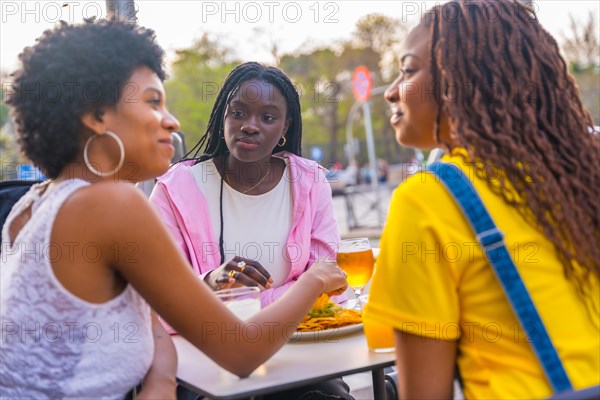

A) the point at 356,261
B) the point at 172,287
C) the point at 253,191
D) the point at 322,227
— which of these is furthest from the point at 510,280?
the point at 253,191

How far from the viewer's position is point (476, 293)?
149cm

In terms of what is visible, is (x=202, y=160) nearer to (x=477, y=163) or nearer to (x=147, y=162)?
(x=147, y=162)

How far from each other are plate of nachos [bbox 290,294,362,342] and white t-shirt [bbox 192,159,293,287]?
2.19ft

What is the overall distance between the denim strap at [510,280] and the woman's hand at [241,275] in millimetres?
1024

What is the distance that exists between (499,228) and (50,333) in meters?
1.04

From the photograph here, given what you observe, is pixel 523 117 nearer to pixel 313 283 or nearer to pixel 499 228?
pixel 499 228

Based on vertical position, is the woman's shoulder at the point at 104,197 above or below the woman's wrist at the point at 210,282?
above

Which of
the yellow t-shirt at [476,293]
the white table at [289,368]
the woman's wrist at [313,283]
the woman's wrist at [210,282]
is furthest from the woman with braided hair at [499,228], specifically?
the woman's wrist at [210,282]

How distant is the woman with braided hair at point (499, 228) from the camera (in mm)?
1452

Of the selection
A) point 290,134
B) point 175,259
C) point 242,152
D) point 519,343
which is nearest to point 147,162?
point 175,259

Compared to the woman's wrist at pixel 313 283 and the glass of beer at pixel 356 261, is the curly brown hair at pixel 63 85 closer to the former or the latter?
the woman's wrist at pixel 313 283

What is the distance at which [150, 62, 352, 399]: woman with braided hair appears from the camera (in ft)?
9.62

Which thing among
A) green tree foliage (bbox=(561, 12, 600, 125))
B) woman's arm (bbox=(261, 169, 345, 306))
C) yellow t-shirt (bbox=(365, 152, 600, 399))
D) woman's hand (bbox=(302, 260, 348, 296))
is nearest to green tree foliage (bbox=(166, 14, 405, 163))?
green tree foliage (bbox=(561, 12, 600, 125))

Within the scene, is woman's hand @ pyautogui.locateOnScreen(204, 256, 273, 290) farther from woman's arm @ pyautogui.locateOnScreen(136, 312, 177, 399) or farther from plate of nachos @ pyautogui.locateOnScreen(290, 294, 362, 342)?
woman's arm @ pyautogui.locateOnScreen(136, 312, 177, 399)
